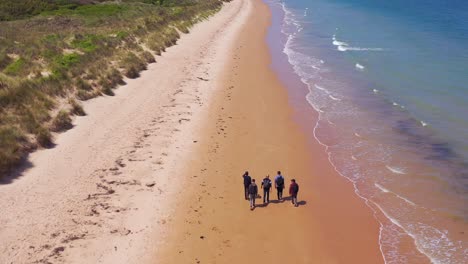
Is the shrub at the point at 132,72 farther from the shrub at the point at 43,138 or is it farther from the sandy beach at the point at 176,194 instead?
the shrub at the point at 43,138

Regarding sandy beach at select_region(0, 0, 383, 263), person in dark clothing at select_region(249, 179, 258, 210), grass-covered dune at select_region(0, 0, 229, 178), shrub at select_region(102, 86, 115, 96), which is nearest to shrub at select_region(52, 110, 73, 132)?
grass-covered dune at select_region(0, 0, 229, 178)

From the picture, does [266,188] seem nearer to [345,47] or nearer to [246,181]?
[246,181]

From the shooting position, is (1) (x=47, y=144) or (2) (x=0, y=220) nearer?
(2) (x=0, y=220)

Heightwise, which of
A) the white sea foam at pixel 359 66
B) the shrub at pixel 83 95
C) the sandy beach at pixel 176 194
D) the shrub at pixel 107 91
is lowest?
the white sea foam at pixel 359 66

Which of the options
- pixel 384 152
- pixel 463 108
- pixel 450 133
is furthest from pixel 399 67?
pixel 384 152

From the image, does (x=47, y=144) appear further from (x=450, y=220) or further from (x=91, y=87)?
(x=450, y=220)

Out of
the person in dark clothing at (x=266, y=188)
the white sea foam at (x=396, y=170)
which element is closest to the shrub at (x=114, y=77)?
the person in dark clothing at (x=266, y=188)

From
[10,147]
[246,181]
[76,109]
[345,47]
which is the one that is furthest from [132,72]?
[345,47]
